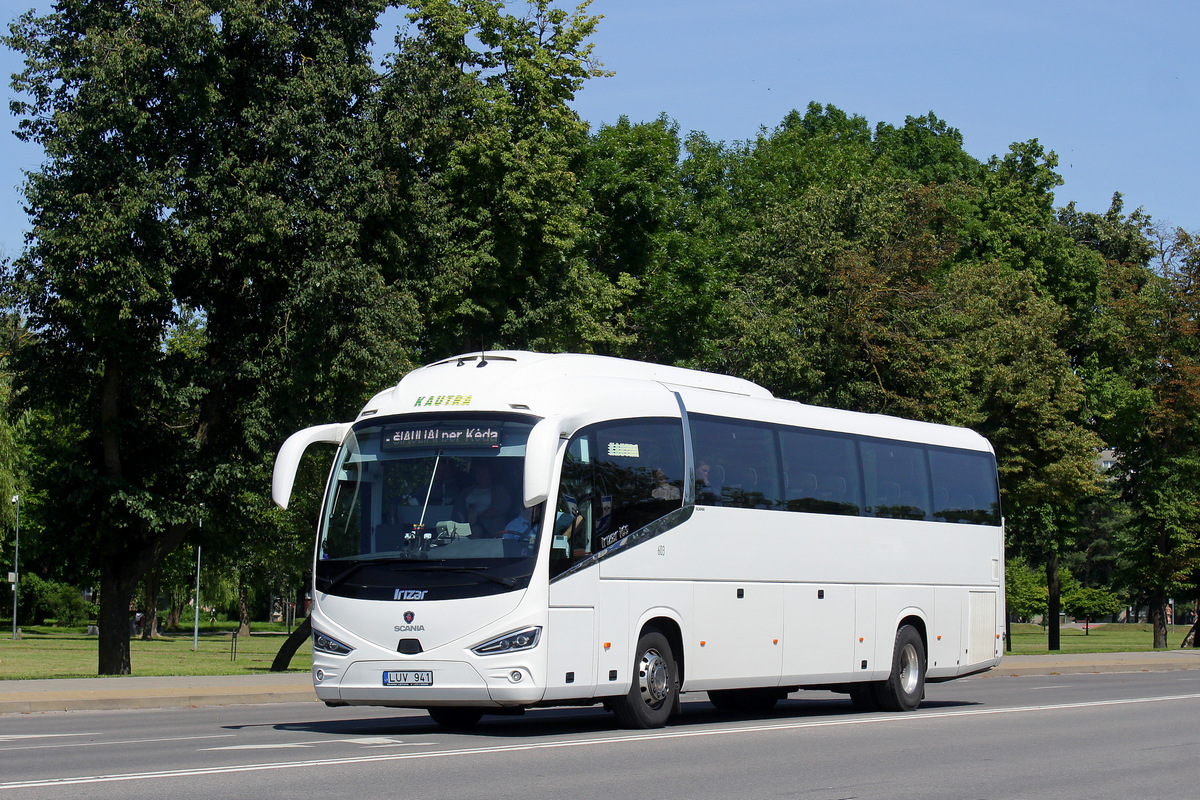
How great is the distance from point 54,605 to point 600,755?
81414 mm

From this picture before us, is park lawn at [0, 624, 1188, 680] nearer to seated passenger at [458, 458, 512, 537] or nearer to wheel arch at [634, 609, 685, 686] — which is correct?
wheel arch at [634, 609, 685, 686]

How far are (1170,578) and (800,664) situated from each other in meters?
38.6

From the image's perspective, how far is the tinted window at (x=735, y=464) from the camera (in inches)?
581

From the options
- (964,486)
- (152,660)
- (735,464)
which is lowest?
(152,660)

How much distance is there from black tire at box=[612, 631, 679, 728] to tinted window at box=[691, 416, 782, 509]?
1753 mm

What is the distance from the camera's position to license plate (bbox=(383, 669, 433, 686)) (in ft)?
39.8

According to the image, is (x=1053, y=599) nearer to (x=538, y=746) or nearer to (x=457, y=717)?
(x=457, y=717)

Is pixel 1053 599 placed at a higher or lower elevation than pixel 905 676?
lower

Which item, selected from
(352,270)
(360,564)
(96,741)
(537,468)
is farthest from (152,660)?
(537,468)

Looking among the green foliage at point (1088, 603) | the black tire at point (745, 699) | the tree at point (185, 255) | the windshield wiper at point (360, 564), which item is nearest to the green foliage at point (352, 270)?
the tree at point (185, 255)

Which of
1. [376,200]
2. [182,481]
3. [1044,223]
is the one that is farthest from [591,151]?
[1044,223]

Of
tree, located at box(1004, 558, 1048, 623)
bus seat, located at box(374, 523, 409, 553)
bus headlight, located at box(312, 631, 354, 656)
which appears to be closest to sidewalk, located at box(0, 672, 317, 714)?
bus headlight, located at box(312, 631, 354, 656)

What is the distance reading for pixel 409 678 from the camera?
39.9ft

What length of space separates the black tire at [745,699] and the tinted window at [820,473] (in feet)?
8.71
